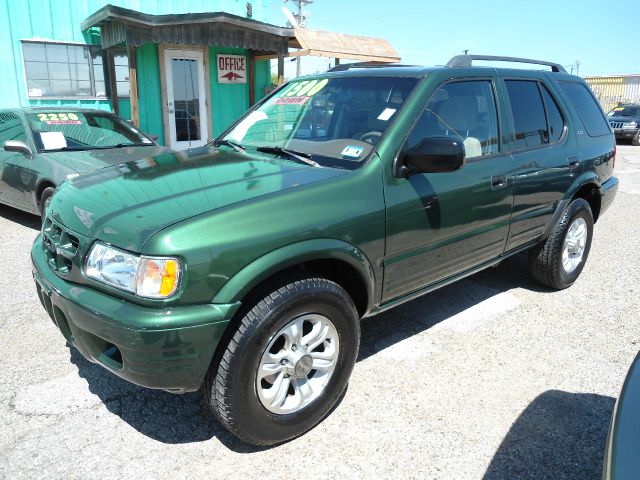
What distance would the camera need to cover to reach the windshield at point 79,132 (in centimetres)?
624

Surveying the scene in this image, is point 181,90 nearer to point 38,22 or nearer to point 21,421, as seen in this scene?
point 38,22

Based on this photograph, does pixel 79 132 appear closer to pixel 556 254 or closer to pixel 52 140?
pixel 52 140

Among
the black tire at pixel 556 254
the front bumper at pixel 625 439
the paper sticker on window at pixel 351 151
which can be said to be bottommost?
the black tire at pixel 556 254

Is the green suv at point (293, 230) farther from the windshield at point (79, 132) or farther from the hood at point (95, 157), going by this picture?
the windshield at point (79, 132)

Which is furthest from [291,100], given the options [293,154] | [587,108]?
[587,108]

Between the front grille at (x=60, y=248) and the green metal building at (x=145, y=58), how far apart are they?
22.8 feet

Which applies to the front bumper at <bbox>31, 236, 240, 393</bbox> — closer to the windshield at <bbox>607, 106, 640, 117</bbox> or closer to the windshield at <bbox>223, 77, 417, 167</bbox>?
the windshield at <bbox>223, 77, 417, 167</bbox>

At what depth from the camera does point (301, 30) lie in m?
10.9

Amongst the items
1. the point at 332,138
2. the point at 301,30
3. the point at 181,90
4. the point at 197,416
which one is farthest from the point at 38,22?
the point at 197,416

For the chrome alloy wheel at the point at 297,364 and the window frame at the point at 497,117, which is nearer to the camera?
the chrome alloy wheel at the point at 297,364

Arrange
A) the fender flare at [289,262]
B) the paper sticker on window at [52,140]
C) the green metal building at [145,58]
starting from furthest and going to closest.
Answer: the green metal building at [145,58] → the paper sticker on window at [52,140] → the fender flare at [289,262]

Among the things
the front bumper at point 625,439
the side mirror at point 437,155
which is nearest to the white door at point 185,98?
the side mirror at point 437,155

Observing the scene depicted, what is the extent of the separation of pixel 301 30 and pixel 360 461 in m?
10.1

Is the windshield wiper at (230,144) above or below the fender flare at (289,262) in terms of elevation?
above
